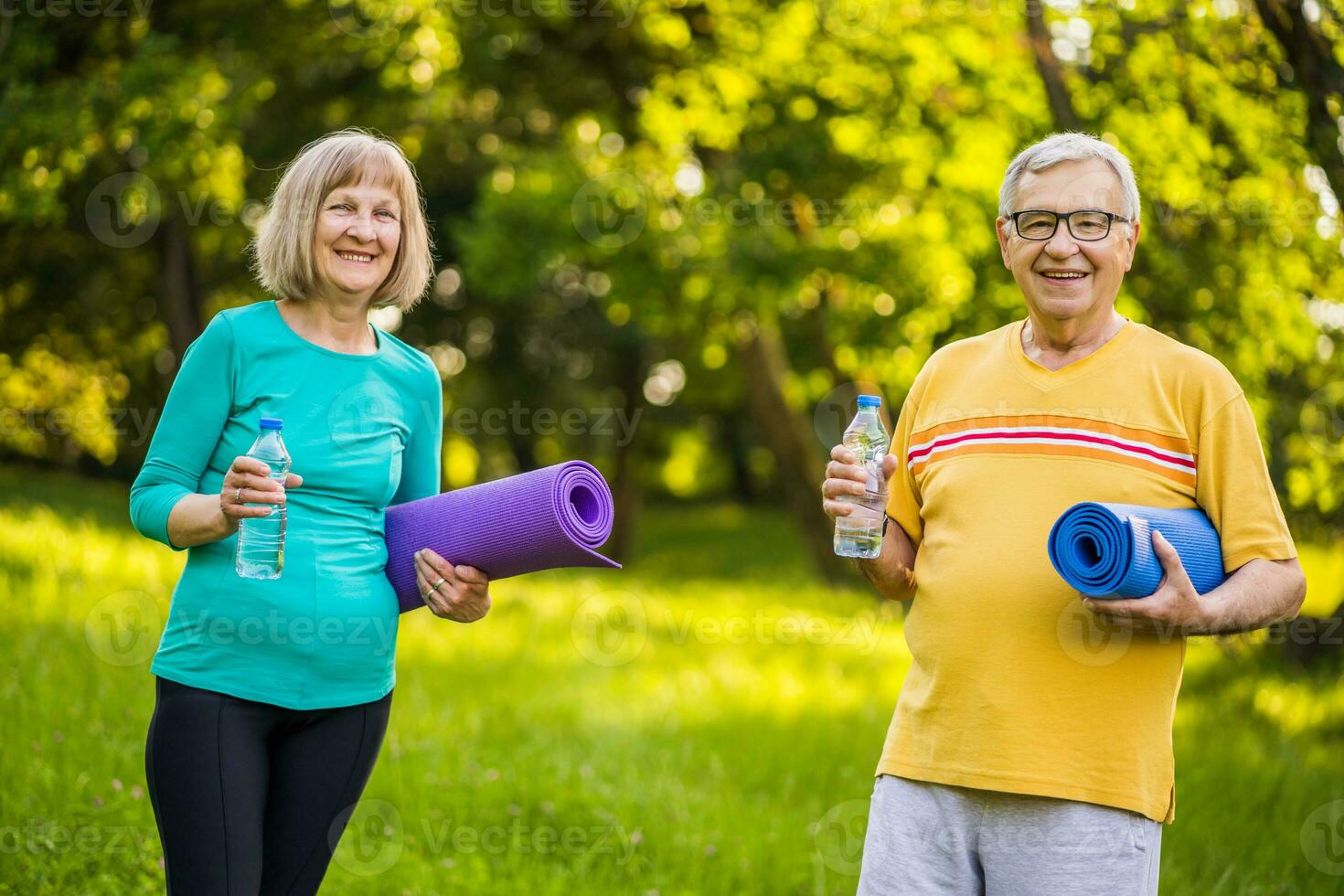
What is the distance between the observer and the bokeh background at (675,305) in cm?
579

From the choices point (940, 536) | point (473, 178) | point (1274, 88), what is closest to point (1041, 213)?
point (940, 536)

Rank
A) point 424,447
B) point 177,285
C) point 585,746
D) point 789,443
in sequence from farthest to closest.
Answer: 1. point 177,285
2. point 789,443
3. point 585,746
4. point 424,447

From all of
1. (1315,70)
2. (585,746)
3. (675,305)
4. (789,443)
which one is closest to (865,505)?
(585,746)

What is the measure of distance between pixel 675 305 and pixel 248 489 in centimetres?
1085

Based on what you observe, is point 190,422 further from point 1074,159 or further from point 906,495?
point 1074,159

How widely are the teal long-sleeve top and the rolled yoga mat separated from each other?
5.11ft

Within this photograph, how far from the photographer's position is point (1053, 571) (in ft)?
8.87

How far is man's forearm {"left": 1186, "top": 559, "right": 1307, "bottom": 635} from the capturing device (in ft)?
8.27

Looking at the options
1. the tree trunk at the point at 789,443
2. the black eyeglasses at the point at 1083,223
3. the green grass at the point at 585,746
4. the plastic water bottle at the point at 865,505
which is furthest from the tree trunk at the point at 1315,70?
the tree trunk at the point at 789,443

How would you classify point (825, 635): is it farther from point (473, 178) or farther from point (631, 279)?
point (473, 178)

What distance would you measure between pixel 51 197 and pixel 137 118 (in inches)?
51.5

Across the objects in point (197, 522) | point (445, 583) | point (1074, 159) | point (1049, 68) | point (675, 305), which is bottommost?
point (445, 583)

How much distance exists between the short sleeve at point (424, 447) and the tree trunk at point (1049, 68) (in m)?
6.87

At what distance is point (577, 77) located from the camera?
15008 mm
